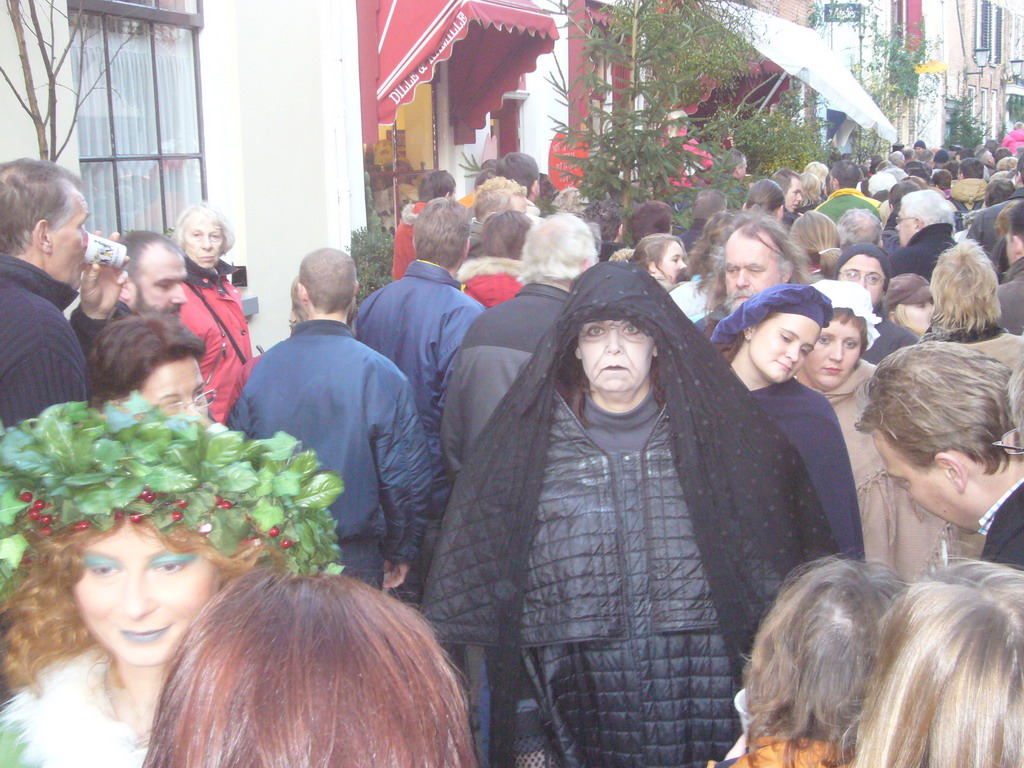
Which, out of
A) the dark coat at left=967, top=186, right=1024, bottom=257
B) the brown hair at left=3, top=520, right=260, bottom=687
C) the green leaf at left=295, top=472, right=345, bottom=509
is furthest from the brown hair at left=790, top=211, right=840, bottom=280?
the brown hair at left=3, top=520, right=260, bottom=687

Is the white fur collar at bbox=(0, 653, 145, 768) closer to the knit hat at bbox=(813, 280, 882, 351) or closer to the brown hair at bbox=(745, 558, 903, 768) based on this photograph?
the brown hair at bbox=(745, 558, 903, 768)

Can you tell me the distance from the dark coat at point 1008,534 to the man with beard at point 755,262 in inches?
74.7

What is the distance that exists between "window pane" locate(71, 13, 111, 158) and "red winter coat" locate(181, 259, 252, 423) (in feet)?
5.20

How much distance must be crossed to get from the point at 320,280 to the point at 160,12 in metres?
3.33

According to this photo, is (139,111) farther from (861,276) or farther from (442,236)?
(861,276)

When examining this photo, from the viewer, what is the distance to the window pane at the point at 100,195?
5.92 m

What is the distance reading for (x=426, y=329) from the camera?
4.71m

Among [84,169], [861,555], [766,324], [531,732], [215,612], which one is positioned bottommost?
[531,732]

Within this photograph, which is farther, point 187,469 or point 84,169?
point 84,169

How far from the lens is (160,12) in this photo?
21.0 feet

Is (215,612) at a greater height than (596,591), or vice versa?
(215,612)

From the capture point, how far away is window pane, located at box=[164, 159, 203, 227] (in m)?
6.69

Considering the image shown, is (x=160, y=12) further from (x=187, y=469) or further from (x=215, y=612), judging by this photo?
(x=215, y=612)

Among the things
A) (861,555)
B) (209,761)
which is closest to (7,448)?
(209,761)
